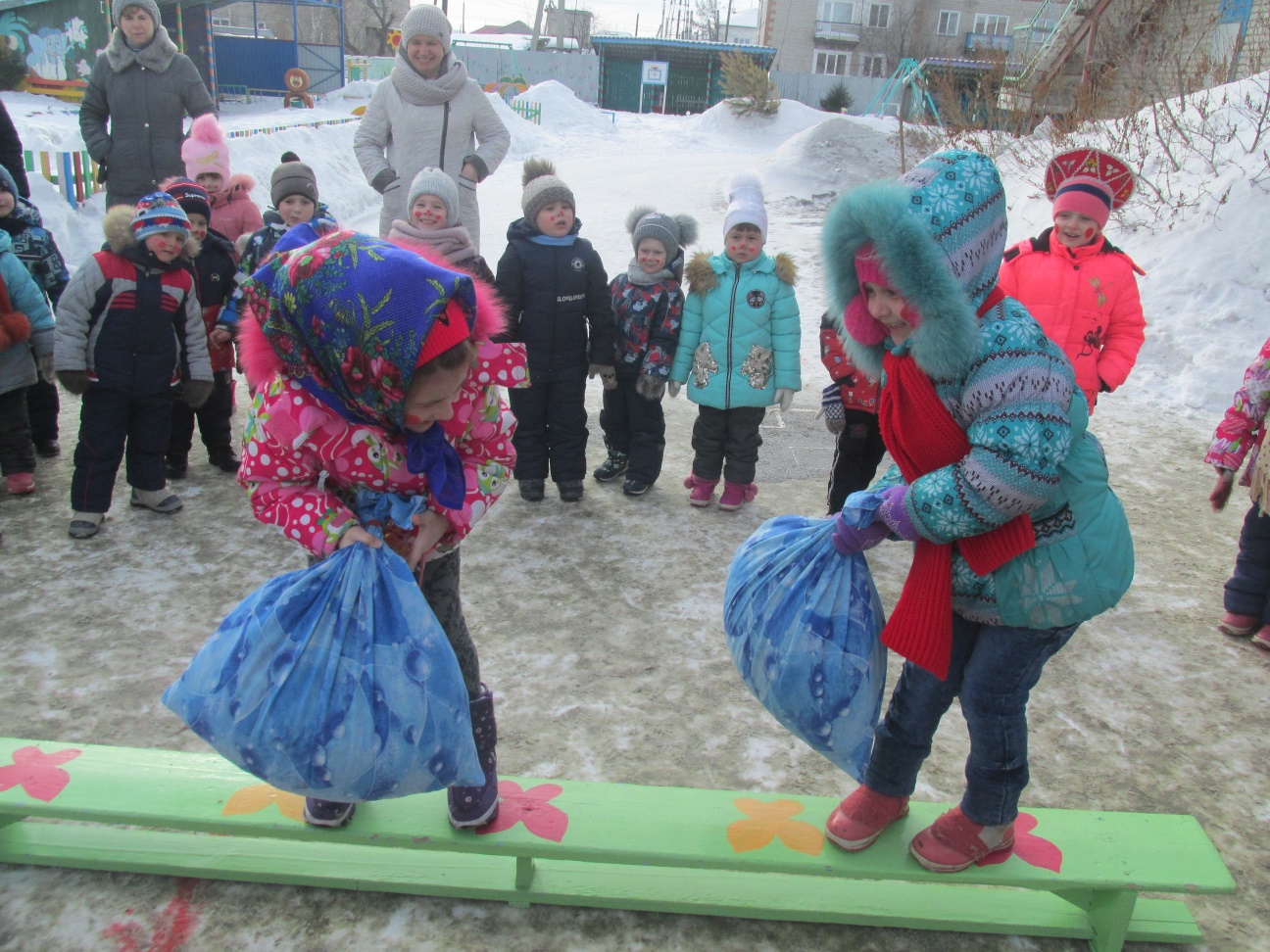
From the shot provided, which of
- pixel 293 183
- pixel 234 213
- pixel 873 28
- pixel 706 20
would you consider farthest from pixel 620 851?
pixel 706 20

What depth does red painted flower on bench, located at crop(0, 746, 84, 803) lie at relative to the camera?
2.22 m

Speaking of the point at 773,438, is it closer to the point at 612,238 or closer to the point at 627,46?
the point at 612,238

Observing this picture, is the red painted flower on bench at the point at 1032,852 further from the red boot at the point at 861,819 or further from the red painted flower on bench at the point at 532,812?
the red painted flower on bench at the point at 532,812

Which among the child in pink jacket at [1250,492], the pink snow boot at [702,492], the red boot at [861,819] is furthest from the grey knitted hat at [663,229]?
the red boot at [861,819]

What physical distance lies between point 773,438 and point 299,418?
14.8 feet

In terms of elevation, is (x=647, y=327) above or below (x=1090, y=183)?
below

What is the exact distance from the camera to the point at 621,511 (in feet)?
15.7

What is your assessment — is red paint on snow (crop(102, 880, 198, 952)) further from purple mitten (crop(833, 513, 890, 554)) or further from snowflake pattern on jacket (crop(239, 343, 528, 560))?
purple mitten (crop(833, 513, 890, 554))

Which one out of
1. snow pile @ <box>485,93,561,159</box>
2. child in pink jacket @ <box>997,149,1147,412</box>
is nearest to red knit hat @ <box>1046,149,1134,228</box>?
child in pink jacket @ <box>997,149,1147,412</box>

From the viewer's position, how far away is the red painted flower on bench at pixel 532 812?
2.18 metres

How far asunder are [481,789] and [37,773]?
115 cm

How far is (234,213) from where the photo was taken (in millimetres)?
5441

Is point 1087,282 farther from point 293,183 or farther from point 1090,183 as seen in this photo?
point 293,183

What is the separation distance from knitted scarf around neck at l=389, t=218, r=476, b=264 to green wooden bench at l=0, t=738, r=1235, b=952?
2.79m
